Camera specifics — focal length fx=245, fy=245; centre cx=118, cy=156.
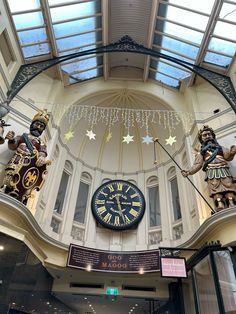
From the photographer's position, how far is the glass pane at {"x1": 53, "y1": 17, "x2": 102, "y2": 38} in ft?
28.9

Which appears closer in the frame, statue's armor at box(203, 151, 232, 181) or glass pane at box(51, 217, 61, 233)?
statue's armor at box(203, 151, 232, 181)

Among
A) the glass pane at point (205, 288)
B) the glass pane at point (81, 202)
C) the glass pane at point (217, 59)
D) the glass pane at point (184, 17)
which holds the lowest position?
the glass pane at point (205, 288)

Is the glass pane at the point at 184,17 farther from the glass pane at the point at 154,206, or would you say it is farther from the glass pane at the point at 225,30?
the glass pane at the point at 154,206

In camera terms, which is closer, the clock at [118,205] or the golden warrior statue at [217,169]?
the golden warrior statue at [217,169]

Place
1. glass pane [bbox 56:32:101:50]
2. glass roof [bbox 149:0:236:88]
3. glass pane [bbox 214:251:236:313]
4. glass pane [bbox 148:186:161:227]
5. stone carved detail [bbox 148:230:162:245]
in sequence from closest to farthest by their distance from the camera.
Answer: glass pane [bbox 214:251:236:313], glass roof [bbox 149:0:236:88], stone carved detail [bbox 148:230:162:245], glass pane [bbox 56:32:101:50], glass pane [bbox 148:186:161:227]

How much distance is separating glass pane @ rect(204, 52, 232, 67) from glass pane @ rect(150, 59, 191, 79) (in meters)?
1.09

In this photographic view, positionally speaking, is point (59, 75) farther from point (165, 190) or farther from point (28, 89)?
point (165, 190)

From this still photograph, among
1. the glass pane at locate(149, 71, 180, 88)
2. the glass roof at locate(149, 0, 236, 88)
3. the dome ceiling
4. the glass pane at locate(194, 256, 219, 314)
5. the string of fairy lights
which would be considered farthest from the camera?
the dome ceiling

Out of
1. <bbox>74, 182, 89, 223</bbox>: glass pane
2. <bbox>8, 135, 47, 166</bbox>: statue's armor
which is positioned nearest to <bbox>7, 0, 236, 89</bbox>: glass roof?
<bbox>8, 135, 47, 166</bbox>: statue's armor

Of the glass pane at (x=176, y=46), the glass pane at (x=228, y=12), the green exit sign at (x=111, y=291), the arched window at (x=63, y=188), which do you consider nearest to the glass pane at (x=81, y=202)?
the arched window at (x=63, y=188)

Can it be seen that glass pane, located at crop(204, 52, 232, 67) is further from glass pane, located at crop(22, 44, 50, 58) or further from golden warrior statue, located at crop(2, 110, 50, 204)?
golden warrior statue, located at crop(2, 110, 50, 204)

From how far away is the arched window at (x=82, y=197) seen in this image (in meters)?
9.80

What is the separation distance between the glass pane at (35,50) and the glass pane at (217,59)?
6.04m

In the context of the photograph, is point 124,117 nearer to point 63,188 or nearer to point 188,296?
point 63,188
